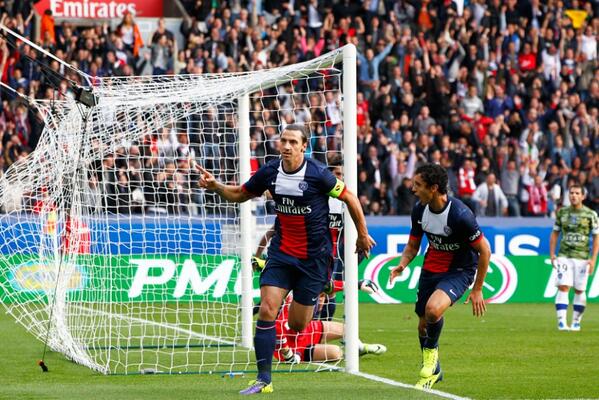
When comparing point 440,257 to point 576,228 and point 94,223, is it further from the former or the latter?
point 576,228

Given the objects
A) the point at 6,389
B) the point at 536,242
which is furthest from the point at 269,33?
the point at 6,389

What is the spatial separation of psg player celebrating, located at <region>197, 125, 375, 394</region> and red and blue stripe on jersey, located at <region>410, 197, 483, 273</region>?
734mm

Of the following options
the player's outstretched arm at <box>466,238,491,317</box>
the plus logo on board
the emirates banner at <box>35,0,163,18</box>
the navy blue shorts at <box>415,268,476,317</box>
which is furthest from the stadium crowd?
the player's outstretched arm at <box>466,238,491,317</box>

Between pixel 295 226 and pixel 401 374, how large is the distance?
220 cm

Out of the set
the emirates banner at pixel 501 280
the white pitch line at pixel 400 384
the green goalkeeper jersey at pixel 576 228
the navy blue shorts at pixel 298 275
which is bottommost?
the emirates banner at pixel 501 280

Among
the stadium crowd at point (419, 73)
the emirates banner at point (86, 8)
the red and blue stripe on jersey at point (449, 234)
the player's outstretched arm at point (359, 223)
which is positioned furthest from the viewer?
the emirates banner at point (86, 8)

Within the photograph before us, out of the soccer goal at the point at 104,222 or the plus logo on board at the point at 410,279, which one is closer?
the soccer goal at the point at 104,222

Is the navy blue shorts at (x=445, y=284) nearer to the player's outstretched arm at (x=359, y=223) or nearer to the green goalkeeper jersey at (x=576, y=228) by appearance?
the player's outstretched arm at (x=359, y=223)

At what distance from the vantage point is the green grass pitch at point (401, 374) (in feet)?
33.2

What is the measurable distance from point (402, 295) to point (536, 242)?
308cm

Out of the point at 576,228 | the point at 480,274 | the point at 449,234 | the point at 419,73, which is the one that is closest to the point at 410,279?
the point at 576,228

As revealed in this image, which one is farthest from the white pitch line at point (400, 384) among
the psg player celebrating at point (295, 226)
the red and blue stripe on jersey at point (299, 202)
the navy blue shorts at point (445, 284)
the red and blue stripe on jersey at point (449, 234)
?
the red and blue stripe on jersey at point (299, 202)

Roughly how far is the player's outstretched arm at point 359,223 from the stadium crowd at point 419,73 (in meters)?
12.5

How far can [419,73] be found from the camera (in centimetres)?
2842
